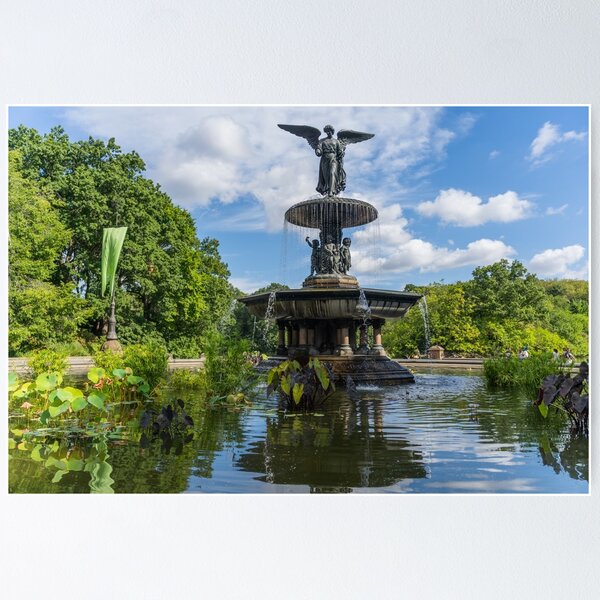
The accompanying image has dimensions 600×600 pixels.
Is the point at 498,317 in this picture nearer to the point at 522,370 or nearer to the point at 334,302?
the point at 522,370

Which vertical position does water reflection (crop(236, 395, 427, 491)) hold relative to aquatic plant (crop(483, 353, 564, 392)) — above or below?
below

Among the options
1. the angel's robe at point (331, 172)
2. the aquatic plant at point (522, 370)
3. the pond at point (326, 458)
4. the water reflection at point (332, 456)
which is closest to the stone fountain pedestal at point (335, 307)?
the angel's robe at point (331, 172)

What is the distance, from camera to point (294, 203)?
700 cm

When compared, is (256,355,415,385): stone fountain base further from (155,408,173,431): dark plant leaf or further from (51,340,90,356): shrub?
(155,408,173,431): dark plant leaf

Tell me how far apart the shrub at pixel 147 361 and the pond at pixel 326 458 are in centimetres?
103

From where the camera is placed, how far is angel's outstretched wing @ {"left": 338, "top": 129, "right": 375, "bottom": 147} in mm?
4767

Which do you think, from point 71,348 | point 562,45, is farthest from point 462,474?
point 71,348

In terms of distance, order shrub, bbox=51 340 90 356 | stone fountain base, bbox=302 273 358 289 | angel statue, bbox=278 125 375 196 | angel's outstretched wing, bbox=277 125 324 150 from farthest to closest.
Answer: stone fountain base, bbox=302 273 358 289 → shrub, bbox=51 340 90 356 → angel statue, bbox=278 125 375 196 → angel's outstretched wing, bbox=277 125 324 150

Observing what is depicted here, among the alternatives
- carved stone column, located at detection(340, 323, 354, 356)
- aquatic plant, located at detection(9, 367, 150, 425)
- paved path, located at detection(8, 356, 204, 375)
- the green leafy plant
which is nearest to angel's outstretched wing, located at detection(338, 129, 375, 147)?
the green leafy plant

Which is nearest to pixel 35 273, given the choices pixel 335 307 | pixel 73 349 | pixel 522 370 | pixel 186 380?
pixel 73 349

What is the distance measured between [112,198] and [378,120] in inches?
141

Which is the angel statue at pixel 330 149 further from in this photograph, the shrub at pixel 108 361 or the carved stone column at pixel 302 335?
the shrub at pixel 108 361

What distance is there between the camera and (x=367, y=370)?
6.62m

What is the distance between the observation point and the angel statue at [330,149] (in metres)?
4.82
